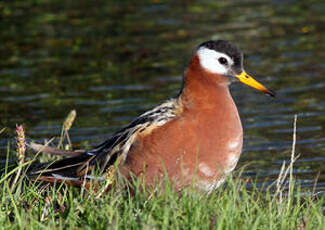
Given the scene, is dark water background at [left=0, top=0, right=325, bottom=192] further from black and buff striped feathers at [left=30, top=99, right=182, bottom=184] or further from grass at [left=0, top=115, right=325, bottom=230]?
grass at [left=0, top=115, right=325, bottom=230]

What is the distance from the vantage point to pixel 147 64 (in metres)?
14.9

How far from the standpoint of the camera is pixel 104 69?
581 inches

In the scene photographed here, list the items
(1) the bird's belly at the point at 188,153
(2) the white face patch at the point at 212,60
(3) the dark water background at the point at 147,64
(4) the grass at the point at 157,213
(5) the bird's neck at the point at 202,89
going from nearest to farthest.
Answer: (4) the grass at the point at 157,213
(1) the bird's belly at the point at 188,153
(5) the bird's neck at the point at 202,89
(2) the white face patch at the point at 212,60
(3) the dark water background at the point at 147,64

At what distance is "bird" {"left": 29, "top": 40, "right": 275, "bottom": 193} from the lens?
6855 mm

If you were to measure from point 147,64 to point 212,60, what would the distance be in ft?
24.8

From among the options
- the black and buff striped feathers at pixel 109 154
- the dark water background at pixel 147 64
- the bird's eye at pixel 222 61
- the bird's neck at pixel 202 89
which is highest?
the bird's eye at pixel 222 61

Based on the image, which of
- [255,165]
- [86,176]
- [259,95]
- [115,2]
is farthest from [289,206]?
[115,2]

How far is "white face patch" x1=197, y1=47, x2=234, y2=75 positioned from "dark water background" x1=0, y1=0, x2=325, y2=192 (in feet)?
3.94

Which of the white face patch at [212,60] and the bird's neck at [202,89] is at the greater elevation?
the white face patch at [212,60]

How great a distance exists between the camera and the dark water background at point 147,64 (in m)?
10.8

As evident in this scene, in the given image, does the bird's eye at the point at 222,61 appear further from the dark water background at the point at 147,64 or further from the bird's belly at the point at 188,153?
the dark water background at the point at 147,64

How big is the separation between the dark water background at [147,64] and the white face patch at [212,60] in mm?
1200

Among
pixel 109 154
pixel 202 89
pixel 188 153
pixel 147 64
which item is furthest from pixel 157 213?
pixel 147 64

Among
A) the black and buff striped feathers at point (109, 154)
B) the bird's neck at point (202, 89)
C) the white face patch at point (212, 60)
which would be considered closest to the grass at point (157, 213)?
the black and buff striped feathers at point (109, 154)
